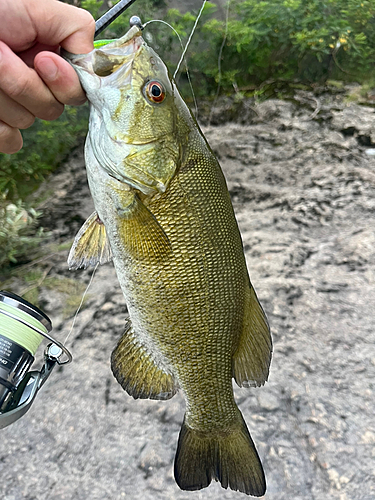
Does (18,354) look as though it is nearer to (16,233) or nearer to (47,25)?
(47,25)

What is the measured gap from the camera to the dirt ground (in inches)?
74.1

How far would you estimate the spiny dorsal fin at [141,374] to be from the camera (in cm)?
143

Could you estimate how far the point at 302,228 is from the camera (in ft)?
10.1

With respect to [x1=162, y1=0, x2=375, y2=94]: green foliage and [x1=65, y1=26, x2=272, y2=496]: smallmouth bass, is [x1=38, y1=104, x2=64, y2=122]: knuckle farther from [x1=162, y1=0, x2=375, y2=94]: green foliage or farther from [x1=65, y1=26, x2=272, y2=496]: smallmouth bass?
[x1=162, y1=0, x2=375, y2=94]: green foliage

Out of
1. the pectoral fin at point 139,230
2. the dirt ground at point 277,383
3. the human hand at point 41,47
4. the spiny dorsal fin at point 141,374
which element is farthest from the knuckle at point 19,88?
the dirt ground at point 277,383

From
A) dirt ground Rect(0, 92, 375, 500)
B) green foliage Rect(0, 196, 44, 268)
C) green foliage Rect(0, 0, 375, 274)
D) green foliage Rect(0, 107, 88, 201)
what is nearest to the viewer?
dirt ground Rect(0, 92, 375, 500)

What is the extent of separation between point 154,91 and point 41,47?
47 centimetres

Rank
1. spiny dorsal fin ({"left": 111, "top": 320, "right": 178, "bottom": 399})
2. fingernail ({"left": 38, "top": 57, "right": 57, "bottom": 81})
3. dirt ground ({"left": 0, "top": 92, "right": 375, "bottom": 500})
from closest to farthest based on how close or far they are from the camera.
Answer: fingernail ({"left": 38, "top": 57, "right": 57, "bottom": 81})
spiny dorsal fin ({"left": 111, "top": 320, "right": 178, "bottom": 399})
dirt ground ({"left": 0, "top": 92, "right": 375, "bottom": 500})

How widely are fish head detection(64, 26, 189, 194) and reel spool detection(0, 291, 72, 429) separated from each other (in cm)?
65

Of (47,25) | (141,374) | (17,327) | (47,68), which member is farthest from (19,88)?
(141,374)

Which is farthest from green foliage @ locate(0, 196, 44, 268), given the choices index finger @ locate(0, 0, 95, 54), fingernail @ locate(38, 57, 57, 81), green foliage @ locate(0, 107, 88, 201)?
fingernail @ locate(38, 57, 57, 81)

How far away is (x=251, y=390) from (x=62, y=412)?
3.69 ft

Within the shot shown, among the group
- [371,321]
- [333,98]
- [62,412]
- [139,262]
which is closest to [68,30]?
[139,262]

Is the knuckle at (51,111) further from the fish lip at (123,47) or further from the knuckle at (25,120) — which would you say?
the fish lip at (123,47)
